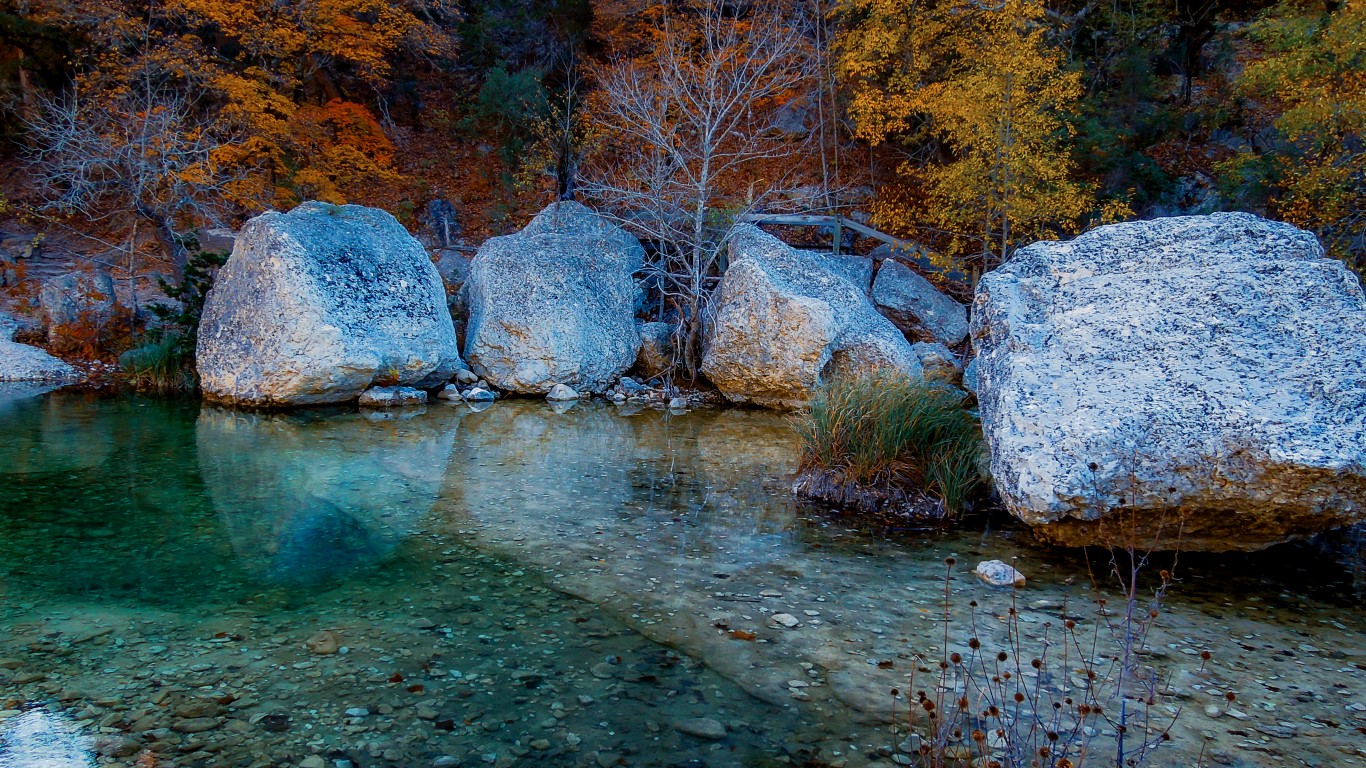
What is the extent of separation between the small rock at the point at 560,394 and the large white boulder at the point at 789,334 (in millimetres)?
2019

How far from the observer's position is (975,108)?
44.3ft

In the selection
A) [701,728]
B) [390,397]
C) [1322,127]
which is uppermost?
[1322,127]

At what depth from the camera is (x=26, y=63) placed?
16.4 m

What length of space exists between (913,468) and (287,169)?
14395 mm

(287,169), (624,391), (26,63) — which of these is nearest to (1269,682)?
(624,391)

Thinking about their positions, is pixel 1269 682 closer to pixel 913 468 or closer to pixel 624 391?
pixel 913 468

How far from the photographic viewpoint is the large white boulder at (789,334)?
35.8 ft

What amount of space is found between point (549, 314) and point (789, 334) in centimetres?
362

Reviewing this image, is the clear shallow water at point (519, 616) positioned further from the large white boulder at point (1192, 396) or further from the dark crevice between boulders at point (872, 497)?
the large white boulder at point (1192, 396)

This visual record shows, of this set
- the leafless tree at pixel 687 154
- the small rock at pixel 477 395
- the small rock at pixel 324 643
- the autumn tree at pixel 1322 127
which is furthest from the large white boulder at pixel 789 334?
the small rock at pixel 324 643

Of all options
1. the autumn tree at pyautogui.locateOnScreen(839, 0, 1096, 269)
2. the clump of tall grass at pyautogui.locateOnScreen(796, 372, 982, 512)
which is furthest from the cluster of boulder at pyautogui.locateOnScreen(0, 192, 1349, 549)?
the autumn tree at pyautogui.locateOnScreen(839, 0, 1096, 269)

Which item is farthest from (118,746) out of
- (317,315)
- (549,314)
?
(549,314)

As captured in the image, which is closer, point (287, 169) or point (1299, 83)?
point (1299, 83)

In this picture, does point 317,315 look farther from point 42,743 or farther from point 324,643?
point 42,743
